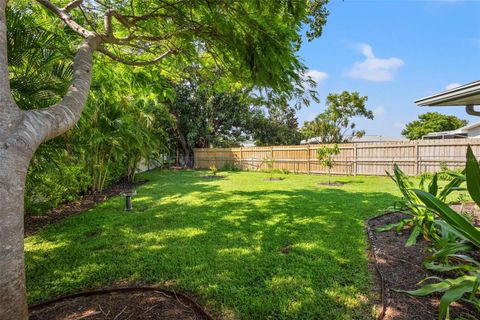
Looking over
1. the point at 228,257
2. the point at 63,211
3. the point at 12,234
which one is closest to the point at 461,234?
the point at 228,257

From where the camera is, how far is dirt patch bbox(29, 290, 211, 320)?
1.83m

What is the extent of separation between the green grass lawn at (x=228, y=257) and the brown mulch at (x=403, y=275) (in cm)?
17

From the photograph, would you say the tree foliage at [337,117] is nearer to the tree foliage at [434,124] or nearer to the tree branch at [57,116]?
the tree foliage at [434,124]

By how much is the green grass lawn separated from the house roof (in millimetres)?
2043

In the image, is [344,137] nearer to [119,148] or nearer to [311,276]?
[119,148]

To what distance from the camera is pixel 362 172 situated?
39.9 ft

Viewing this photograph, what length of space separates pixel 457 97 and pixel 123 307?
13.6ft

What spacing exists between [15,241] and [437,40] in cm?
1014

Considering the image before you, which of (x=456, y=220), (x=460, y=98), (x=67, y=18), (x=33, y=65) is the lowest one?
(x=456, y=220)

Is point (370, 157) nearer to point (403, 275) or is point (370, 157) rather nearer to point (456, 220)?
point (403, 275)

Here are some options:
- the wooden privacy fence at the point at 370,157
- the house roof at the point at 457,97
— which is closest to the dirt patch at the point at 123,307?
the house roof at the point at 457,97

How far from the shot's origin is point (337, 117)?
2462 centimetres

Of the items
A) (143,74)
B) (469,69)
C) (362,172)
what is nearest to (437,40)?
(469,69)

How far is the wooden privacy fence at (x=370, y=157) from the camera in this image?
32.3 ft
